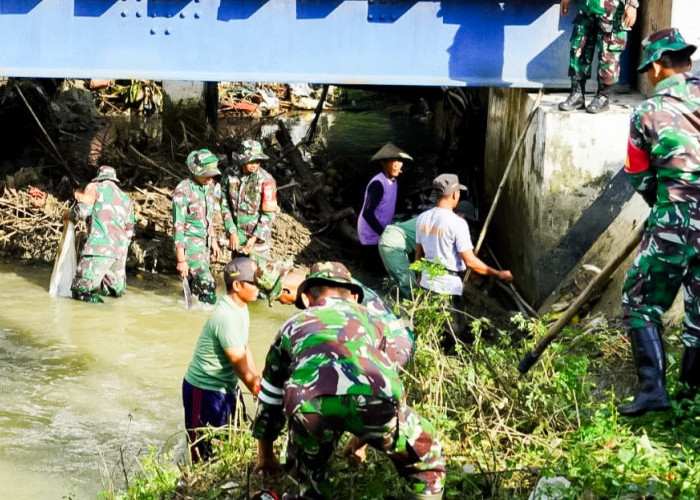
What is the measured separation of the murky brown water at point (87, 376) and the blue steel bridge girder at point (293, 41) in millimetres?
2436

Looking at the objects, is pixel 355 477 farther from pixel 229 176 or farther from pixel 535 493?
pixel 229 176

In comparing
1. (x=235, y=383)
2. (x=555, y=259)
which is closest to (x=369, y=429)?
(x=235, y=383)

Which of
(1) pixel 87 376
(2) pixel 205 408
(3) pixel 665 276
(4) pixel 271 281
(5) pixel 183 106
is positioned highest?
(5) pixel 183 106

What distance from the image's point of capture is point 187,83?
15.4 m

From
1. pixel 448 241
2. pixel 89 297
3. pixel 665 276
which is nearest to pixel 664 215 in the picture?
pixel 665 276

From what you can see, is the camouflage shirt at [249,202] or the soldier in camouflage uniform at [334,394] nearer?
the soldier in camouflage uniform at [334,394]

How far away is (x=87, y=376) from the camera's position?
9.76m

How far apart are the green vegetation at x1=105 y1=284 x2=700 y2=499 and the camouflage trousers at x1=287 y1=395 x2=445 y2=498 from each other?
0.42m

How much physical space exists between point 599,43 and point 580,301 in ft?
14.6

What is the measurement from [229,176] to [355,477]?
5.98 metres

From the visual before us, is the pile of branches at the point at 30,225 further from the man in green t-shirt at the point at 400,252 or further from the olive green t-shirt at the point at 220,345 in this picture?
the olive green t-shirt at the point at 220,345

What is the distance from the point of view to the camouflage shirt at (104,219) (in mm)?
11555

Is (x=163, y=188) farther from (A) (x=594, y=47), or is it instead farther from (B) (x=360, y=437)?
(B) (x=360, y=437)

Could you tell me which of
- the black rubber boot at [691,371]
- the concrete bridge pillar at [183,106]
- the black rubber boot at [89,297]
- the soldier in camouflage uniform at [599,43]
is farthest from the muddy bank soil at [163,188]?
the black rubber boot at [691,371]
